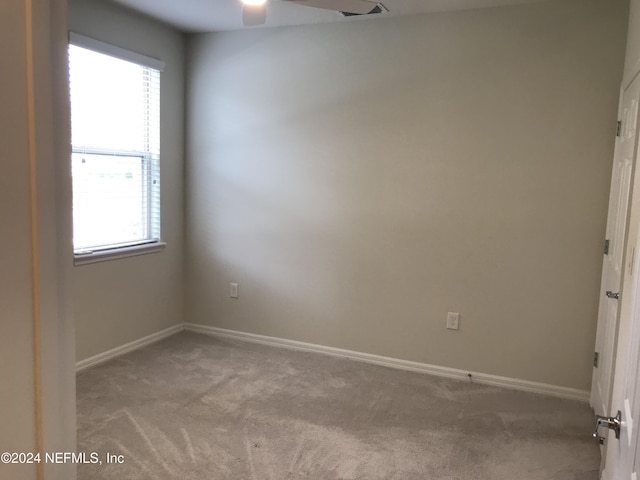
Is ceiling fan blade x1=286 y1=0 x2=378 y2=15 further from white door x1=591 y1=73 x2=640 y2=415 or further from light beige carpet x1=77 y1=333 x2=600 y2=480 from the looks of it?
light beige carpet x1=77 y1=333 x2=600 y2=480

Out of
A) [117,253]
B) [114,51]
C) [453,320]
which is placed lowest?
[453,320]

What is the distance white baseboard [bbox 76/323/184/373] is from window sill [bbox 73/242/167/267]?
687 millimetres

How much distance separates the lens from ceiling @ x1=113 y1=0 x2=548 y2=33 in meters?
3.24

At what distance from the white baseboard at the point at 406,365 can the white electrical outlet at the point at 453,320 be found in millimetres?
305

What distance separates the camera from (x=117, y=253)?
12.2ft

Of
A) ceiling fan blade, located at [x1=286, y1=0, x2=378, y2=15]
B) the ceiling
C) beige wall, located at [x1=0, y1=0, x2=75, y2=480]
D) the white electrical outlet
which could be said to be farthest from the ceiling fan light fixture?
the white electrical outlet

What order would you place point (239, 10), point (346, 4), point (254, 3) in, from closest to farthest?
point (346, 4) → point (254, 3) → point (239, 10)

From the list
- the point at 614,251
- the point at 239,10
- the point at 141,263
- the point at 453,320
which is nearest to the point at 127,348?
the point at 141,263

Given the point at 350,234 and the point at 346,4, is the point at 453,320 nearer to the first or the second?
the point at 350,234

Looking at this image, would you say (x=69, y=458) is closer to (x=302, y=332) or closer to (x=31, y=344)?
(x=31, y=344)

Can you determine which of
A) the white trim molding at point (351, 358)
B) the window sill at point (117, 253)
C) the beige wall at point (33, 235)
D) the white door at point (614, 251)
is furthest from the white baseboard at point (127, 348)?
the white door at point (614, 251)

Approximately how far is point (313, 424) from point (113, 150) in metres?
2.40

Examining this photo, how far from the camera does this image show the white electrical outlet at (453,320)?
3.55m

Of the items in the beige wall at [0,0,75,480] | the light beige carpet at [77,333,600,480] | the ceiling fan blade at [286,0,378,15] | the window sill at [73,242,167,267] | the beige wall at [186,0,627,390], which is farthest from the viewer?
the window sill at [73,242,167,267]
